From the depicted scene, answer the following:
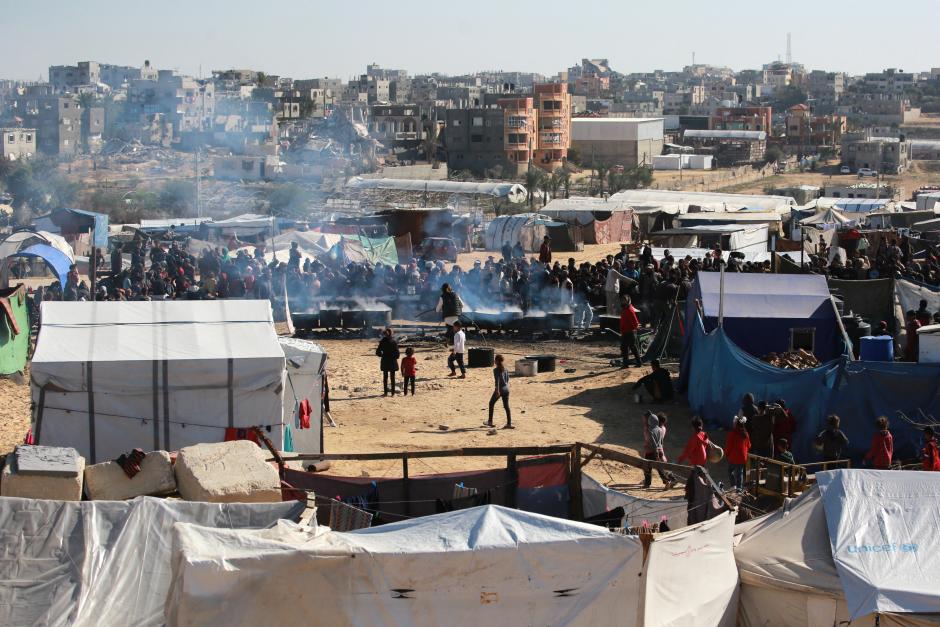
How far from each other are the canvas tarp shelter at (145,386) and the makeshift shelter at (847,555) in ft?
16.1

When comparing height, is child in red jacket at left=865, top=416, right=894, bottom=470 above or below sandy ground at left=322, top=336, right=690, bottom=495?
above

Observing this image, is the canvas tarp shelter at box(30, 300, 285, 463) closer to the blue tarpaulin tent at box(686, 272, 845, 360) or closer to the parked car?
the blue tarpaulin tent at box(686, 272, 845, 360)

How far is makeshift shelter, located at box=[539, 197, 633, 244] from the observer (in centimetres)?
3741

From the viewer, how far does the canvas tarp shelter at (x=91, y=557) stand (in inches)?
294

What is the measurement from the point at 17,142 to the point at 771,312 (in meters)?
80.8

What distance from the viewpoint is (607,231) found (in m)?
37.9

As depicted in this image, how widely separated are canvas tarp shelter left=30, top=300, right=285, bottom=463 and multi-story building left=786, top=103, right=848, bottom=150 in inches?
3600

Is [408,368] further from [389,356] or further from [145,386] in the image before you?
[145,386]

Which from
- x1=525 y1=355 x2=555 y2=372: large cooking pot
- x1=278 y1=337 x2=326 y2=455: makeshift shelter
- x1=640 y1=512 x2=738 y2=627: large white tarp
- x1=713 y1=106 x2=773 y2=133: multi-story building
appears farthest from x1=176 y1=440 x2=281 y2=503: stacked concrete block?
x1=713 y1=106 x2=773 y2=133: multi-story building

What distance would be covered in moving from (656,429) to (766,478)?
55.7 inches

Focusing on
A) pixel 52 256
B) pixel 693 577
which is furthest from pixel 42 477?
pixel 52 256

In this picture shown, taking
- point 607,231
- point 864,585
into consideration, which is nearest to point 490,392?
point 864,585

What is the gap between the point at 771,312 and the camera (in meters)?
15.8

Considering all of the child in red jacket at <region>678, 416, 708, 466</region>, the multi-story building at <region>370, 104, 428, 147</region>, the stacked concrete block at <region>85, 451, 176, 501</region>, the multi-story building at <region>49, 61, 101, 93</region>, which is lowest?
the child in red jacket at <region>678, 416, 708, 466</region>
